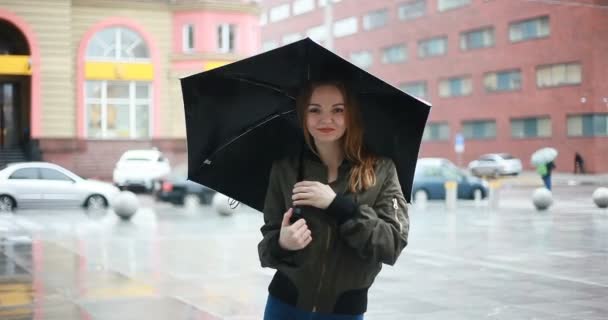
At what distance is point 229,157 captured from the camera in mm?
3535

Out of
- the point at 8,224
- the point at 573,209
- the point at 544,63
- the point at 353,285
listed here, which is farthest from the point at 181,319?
the point at 544,63

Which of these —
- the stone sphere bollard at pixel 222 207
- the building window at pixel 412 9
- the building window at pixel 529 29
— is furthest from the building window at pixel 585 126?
the stone sphere bollard at pixel 222 207

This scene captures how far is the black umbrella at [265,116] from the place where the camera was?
10.1ft

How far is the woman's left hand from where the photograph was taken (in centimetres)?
281

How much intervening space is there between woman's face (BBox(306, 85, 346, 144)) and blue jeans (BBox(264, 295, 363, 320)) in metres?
0.63

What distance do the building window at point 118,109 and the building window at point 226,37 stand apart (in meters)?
4.15

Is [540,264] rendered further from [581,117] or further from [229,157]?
[581,117]

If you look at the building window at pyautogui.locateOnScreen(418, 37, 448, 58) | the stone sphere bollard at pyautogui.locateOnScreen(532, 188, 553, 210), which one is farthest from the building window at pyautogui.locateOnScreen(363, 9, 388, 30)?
the stone sphere bollard at pyautogui.locateOnScreen(532, 188, 553, 210)

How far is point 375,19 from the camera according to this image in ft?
221

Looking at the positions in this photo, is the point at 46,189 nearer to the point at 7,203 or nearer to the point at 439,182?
the point at 7,203

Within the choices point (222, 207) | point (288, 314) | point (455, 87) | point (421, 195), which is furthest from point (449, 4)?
point (288, 314)

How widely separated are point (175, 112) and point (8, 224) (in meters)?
21.0

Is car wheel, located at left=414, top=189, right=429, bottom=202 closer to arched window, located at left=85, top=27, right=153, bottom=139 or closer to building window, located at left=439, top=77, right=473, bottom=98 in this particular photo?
arched window, located at left=85, top=27, right=153, bottom=139

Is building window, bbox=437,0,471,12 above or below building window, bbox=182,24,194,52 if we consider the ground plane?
above
